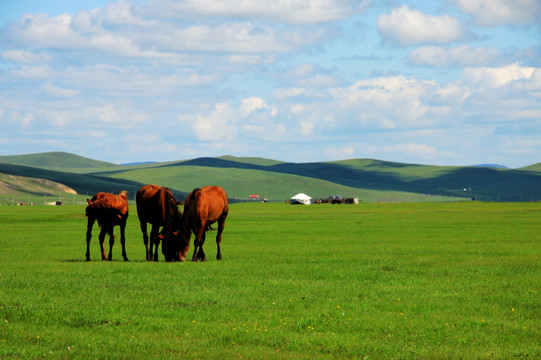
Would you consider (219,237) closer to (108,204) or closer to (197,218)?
(197,218)

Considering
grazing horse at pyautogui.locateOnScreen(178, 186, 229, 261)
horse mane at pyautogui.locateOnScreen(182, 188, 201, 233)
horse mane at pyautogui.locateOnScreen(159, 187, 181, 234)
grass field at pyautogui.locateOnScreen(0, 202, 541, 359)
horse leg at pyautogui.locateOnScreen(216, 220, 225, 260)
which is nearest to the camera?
grass field at pyautogui.locateOnScreen(0, 202, 541, 359)

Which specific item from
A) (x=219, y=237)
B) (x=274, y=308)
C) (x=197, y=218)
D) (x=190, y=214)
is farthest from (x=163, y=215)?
(x=274, y=308)

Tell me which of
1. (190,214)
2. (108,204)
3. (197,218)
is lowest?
(197,218)

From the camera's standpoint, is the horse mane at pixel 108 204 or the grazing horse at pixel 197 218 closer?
the grazing horse at pixel 197 218

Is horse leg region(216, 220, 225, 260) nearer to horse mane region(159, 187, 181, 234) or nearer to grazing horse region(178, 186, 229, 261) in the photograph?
grazing horse region(178, 186, 229, 261)

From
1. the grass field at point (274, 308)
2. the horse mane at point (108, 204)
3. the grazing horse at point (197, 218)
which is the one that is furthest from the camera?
the horse mane at point (108, 204)

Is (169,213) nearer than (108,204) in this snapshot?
Yes

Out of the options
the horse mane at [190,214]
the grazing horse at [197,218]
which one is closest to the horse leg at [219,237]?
the grazing horse at [197,218]

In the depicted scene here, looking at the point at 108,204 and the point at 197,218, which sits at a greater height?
the point at 108,204

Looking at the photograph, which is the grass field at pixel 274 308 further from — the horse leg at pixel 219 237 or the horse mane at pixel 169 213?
the horse mane at pixel 169 213

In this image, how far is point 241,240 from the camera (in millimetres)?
45219

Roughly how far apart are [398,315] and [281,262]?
13.0 m

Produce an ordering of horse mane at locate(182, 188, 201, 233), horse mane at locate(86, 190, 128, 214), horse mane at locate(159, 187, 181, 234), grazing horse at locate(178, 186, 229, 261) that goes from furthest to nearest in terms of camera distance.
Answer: horse mane at locate(86, 190, 128, 214) < horse mane at locate(159, 187, 181, 234) < grazing horse at locate(178, 186, 229, 261) < horse mane at locate(182, 188, 201, 233)

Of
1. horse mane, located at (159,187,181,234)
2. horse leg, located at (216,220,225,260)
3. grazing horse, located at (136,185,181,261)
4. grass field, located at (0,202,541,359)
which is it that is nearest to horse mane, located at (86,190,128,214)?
grazing horse, located at (136,185,181,261)
